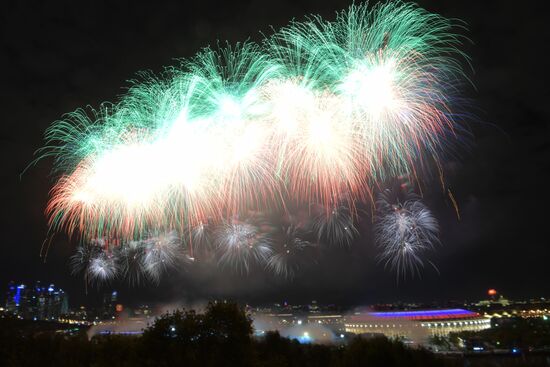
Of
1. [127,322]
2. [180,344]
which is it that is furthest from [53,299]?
[180,344]

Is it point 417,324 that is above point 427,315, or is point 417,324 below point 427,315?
below

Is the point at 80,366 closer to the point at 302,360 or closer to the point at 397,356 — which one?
the point at 302,360

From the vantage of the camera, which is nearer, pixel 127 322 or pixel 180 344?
pixel 180 344

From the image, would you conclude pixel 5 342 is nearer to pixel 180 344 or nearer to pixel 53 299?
pixel 180 344

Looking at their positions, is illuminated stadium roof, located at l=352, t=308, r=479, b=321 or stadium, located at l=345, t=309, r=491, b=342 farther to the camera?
illuminated stadium roof, located at l=352, t=308, r=479, b=321

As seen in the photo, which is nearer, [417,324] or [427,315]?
[417,324]

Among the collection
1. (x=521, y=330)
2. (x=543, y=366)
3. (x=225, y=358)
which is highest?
(x=225, y=358)

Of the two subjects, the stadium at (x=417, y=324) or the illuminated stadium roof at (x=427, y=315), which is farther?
the illuminated stadium roof at (x=427, y=315)

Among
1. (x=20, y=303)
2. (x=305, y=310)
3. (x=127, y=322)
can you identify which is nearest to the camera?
(x=127, y=322)

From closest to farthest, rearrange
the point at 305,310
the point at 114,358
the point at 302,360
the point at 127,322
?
1. the point at 114,358
2. the point at 302,360
3. the point at 127,322
4. the point at 305,310

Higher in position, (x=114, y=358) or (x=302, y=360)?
(x=114, y=358)
